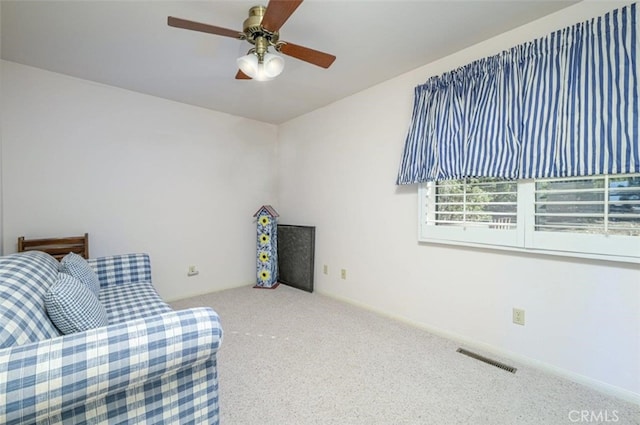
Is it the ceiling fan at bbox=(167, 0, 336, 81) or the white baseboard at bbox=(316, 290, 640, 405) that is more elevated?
the ceiling fan at bbox=(167, 0, 336, 81)

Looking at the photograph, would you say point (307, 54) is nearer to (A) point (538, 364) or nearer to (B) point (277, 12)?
(B) point (277, 12)

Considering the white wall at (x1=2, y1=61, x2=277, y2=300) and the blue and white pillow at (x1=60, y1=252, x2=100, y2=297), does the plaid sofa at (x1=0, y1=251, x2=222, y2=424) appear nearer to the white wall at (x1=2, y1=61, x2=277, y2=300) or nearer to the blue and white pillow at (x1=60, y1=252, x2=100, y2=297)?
the blue and white pillow at (x1=60, y1=252, x2=100, y2=297)

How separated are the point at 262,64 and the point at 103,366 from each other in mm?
1644

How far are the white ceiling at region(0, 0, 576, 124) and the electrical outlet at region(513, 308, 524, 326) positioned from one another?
1.98m

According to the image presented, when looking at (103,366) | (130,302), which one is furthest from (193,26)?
(130,302)

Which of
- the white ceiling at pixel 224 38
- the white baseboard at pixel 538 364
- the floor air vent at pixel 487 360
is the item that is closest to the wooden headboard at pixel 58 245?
the white ceiling at pixel 224 38

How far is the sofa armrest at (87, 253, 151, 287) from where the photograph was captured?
2.41m

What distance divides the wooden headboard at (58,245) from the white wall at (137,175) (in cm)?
11

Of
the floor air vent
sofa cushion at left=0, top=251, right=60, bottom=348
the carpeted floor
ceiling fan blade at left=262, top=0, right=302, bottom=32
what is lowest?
the carpeted floor

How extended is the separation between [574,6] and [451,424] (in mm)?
2531

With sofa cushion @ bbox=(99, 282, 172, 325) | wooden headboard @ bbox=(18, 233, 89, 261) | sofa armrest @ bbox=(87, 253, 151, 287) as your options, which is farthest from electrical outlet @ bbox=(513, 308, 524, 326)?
wooden headboard @ bbox=(18, 233, 89, 261)

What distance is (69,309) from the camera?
127 cm

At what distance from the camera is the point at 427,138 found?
2.46 m

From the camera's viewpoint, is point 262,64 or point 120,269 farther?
point 120,269
